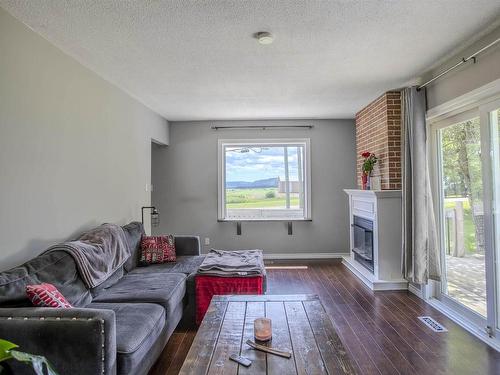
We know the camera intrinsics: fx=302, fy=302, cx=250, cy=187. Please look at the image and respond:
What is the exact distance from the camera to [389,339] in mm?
2533

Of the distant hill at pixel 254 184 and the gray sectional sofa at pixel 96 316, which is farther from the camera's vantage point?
the distant hill at pixel 254 184

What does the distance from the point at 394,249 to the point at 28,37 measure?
13.6 ft

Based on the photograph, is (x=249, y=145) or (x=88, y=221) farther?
(x=249, y=145)

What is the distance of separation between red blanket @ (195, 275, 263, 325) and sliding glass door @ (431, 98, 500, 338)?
75.8 inches

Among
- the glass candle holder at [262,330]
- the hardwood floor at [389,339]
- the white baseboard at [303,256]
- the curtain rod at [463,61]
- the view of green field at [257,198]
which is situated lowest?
the hardwood floor at [389,339]

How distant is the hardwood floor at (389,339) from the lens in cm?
215

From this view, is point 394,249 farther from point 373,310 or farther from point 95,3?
point 95,3

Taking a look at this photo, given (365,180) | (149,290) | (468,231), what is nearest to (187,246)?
(149,290)

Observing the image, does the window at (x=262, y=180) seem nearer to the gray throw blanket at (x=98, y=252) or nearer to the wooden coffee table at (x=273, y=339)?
the gray throw blanket at (x=98, y=252)

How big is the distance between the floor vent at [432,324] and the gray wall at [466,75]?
2128mm

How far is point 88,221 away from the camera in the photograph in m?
2.89

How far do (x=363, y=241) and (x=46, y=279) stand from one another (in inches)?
148

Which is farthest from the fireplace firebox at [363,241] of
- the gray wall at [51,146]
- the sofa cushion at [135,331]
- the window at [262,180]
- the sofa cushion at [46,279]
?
the sofa cushion at [46,279]

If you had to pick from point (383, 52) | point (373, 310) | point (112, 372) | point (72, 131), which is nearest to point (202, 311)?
point (112, 372)
